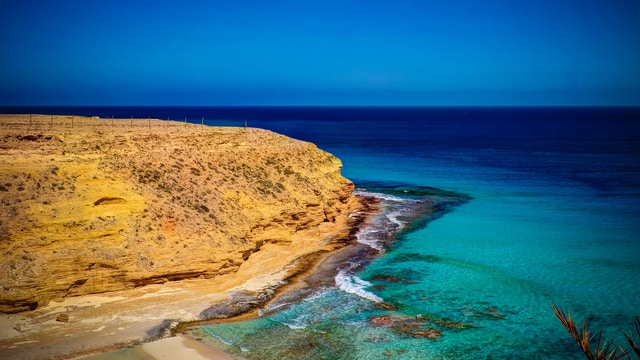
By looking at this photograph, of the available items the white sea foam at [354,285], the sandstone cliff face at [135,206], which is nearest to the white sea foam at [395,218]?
the sandstone cliff face at [135,206]

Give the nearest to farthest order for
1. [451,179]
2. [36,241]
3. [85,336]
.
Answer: [85,336] < [36,241] < [451,179]

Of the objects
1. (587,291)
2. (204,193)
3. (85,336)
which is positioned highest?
(204,193)

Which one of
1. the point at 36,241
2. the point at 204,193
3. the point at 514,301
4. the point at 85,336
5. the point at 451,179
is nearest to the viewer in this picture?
the point at 85,336

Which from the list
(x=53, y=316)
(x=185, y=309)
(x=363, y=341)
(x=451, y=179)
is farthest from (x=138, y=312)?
(x=451, y=179)

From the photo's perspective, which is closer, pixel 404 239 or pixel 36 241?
pixel 36 241

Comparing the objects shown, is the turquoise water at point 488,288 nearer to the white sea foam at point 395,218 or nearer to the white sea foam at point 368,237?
the white sea foam at point 368,237

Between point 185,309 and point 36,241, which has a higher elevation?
point 36,241

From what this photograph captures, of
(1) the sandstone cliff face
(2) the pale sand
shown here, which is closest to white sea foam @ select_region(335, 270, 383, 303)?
(1) the sandstone cliff face

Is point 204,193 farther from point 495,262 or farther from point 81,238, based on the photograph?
point 495,262
